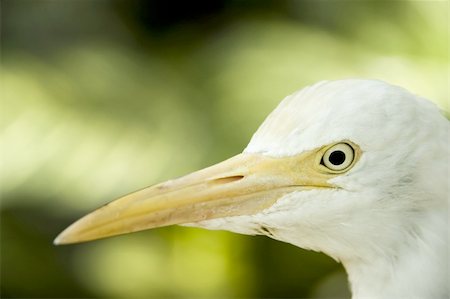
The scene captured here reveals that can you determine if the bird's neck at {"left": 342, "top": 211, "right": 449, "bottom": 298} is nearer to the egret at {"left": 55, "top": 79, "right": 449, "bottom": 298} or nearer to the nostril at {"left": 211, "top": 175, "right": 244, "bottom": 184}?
the egret at {"left": 55, "top": 79, "right": 449, "bottom": 298}

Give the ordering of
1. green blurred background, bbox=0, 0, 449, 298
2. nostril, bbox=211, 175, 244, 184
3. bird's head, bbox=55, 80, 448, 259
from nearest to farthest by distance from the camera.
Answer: bird's head, bbox=55, 80, 448, 259 → nostril, bbox=211, 175, 244, 184 → green blurred background, bbox=0, 0, 449, 298

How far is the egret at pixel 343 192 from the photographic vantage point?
1527 mm

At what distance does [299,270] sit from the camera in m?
3.76

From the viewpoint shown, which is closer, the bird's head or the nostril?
the bird's head

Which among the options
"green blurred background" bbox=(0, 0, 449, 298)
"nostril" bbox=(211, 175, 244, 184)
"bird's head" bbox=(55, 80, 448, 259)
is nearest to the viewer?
"bird's head" bbox=(55, 80, 448, 259)

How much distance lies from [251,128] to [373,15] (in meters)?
0.89

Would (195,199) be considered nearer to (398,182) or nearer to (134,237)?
(398,182)

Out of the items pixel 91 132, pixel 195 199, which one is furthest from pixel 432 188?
pixel 91 132

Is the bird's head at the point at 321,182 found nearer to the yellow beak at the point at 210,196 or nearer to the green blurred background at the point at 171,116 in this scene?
the yellow beak at the point at 210,196

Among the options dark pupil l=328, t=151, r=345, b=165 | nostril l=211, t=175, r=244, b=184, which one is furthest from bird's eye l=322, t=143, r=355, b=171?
nostril l=211, t=175, r=244, b=184

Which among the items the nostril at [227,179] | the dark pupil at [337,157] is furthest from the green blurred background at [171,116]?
the dark pupil at [337,157]

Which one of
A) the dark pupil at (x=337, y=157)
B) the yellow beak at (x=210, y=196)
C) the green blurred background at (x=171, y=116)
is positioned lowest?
the yellow beak at (x=210, y=196)

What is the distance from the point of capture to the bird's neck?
1554mm

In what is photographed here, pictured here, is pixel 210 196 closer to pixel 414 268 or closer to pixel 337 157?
pixel 337 157
